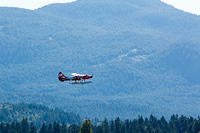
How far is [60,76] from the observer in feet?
431

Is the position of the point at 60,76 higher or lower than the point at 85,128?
higher

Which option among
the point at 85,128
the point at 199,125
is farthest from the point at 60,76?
the point at 199,125

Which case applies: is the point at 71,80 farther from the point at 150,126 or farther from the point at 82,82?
the point at 150,126

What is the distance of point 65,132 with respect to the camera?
200m

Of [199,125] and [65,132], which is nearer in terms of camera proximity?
[199,125]

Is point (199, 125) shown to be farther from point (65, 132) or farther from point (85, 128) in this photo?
point (85, 128)

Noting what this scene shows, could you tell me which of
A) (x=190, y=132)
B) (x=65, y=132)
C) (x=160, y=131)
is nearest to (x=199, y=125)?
(x=190, y=132)

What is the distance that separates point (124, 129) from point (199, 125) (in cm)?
2820

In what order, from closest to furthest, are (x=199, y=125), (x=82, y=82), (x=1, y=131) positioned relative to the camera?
(x=82, y=82) → (x=199, y=125) → (x=1, y=131)

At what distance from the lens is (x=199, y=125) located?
181 m

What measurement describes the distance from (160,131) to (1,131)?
163 feet

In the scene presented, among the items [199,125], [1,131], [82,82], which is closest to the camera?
[82,82]

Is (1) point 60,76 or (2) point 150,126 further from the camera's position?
(2) point 150,126

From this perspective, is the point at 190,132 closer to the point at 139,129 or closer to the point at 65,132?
the point at 139,129
